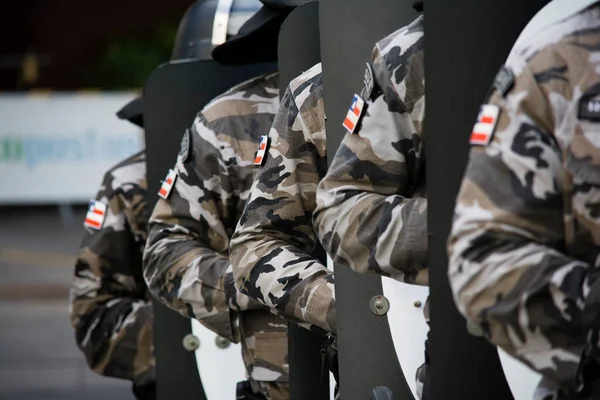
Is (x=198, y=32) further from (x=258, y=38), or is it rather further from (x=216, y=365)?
(x=216, y=365)

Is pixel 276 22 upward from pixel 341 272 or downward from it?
upward

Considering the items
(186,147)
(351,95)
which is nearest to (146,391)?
(186,147)

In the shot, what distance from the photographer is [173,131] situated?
370 centimetres

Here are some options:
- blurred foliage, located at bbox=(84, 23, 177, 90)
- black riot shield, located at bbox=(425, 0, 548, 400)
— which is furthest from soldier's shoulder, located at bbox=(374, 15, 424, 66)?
blurred foliage, located at bbox=(84, 23, 177, 90)

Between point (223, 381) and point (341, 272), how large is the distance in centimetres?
115

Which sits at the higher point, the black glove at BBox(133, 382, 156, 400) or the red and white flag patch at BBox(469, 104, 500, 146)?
the red and white flag patch at BBox(469, 104, 500, 146)

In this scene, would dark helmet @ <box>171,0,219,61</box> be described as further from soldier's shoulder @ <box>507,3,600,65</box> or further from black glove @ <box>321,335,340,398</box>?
soldier's shoulder @ <box>507,3,600,65</box>

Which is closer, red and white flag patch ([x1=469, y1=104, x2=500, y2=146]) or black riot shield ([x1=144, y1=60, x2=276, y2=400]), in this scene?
red and white flag patch ([x1=469, y1=104, x2=500, y2=146])

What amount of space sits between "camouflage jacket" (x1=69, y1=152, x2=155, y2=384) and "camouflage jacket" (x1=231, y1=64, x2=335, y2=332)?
1321mm

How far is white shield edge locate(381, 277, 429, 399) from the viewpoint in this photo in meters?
2.37

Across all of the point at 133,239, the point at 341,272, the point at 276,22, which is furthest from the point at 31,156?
the point at 341,272

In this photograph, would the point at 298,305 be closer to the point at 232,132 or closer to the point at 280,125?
the point at 280,125

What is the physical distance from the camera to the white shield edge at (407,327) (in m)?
2.37

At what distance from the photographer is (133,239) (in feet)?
13.3
